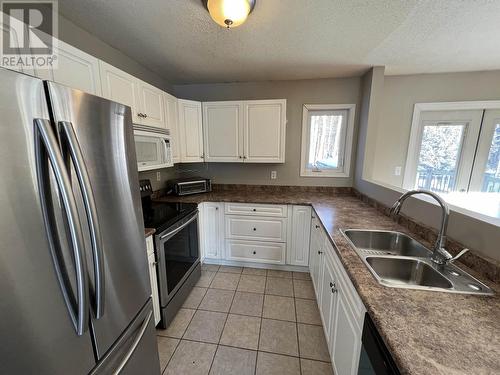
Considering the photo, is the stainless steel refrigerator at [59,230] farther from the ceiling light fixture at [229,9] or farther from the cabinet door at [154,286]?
the ceiling light fixture at [229,9]

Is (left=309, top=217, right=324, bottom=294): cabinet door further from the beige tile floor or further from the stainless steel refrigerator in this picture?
the stainless steel refrigerator

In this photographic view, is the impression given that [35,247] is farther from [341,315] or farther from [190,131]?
[190,131]

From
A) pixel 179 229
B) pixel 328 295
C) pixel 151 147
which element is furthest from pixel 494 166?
pixel 151 147

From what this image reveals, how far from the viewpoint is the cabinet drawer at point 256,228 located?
7.84 ft

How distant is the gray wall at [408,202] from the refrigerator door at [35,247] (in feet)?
5.75

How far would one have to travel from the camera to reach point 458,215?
113 centimetres

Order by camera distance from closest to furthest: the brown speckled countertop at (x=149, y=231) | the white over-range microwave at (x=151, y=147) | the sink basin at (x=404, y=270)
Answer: the sink basin at (x=404, y=270) < the brown speckled countertop at (x=149, y=231) < the white over-range microwave at (x=151, y=147)

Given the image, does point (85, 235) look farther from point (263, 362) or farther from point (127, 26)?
point (127, 26)

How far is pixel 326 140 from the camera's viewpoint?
2756 millimetres

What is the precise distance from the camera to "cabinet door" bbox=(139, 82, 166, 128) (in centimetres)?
187

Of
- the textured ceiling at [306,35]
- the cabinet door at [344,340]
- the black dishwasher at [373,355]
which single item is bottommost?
the cabinet door at [344,340]

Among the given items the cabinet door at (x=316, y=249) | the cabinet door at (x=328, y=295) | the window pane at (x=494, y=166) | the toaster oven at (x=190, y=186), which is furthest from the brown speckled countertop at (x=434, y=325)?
the window pane at (x=494, y=166)

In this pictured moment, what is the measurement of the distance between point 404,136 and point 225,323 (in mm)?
3035

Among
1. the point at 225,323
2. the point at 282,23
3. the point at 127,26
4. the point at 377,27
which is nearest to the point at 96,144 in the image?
the point at 127,26
